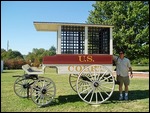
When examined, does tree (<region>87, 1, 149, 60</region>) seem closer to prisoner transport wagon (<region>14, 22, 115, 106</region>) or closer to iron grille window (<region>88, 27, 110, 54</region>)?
iron grille window (<region>88, 27, 110, 54</region>)

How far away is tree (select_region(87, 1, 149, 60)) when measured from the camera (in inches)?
1180

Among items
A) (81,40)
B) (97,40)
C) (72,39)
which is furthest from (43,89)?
(97,40)

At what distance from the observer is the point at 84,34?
1054 cm

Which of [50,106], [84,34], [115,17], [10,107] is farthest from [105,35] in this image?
[115,17]

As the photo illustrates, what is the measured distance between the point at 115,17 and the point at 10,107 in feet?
77.3

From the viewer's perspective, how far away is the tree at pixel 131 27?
30.0 m

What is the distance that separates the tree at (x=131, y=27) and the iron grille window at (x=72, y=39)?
19325 mm

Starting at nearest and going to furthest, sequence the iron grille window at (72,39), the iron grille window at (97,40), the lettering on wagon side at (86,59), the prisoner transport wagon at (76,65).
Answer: the prisoner transport wagon at (76,65), the lettering on wagon side at (86,59), the iron grille window at (72,39), the iron grille window at (97,40)

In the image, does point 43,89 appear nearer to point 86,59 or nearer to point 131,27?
point 86,59

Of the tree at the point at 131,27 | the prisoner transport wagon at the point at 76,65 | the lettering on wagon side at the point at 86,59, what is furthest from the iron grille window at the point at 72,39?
the tree at the point at 131,27

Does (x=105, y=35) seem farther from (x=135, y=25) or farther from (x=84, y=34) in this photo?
(x=135, y=25)

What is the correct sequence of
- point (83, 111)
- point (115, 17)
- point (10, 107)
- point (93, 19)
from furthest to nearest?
point (93, 19)
point (115, 17)
point (10, 107)
point (83, 111)

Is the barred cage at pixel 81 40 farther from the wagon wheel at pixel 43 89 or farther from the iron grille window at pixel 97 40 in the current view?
the wagon wheel at pixel 43 89

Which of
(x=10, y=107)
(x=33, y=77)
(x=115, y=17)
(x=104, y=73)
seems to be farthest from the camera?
(x=115, y=17)
